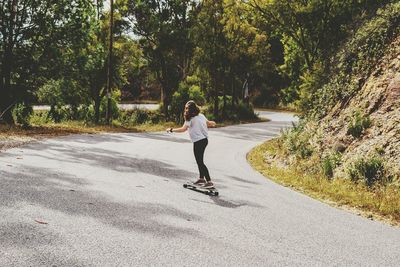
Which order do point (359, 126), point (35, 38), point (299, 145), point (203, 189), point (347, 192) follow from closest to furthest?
point (203, 189), point (347, 192), point (359, 126), point (299, 145), point (35, 38)

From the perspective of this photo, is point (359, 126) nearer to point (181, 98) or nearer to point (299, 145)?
point (299, 145)

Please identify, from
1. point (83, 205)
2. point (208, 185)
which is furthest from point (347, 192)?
point (83, 205)

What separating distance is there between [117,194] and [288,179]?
5309 mm

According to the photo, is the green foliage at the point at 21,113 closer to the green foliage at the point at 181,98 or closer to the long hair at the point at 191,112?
the green foliage at the point at 181,98

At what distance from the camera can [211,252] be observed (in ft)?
17.1

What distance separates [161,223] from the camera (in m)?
6.25

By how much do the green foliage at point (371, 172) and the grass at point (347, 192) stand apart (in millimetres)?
220

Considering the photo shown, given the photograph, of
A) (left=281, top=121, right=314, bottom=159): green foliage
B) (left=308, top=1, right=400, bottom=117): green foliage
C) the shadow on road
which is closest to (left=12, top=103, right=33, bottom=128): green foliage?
(left=281, top=121, right=314, bottom=159): green foliage

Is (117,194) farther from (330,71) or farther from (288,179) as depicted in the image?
(330,71)

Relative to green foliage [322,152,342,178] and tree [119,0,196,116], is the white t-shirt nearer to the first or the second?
green foliage [322,152,342,178]

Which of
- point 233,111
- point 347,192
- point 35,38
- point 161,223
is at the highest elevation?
point 35,38

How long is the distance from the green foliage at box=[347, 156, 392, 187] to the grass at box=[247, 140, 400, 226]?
0.22 m

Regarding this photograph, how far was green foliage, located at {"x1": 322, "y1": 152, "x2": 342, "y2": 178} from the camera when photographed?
11523 millimetres

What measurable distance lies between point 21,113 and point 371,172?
60.1 ft
